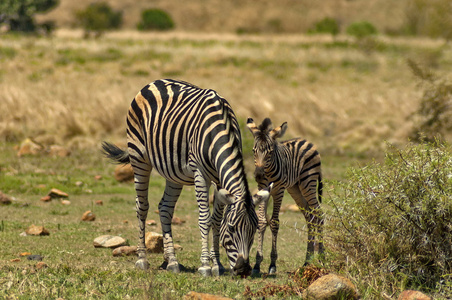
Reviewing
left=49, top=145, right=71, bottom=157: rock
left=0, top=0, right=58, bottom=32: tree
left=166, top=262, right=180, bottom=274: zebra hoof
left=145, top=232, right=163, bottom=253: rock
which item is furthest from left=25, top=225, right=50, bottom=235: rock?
left=0, top=0, right=58, bottom=32: tree

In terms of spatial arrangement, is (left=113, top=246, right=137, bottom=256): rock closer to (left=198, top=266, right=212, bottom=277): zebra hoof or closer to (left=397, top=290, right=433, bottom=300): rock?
(left=198, top=266, right=212, bottom=277): zebra hoof

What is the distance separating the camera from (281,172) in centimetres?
833

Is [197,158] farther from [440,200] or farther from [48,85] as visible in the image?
[48,85]

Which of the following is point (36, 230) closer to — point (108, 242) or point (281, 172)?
point (108, 242)

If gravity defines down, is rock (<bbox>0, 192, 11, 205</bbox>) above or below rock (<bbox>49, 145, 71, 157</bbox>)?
below

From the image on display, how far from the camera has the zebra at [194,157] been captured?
21.7ft

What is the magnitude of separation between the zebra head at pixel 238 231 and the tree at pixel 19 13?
38.8m

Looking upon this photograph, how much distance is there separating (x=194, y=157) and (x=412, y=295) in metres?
2.99

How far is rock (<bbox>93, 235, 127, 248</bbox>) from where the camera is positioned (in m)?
8.94

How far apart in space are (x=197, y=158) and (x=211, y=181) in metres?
0.45

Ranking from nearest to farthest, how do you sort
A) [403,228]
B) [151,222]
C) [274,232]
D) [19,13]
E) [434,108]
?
1. [403,228]
2. [274,232]
3. [151,222]
4. [434,108]
5. [19,13]

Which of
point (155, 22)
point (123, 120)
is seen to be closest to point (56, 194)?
point (123, 120)

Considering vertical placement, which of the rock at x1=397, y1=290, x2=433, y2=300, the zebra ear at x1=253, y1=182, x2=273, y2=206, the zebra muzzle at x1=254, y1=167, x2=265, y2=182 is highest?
the zebra muzzle at x1=254, y1=167, x2=265, y2=182

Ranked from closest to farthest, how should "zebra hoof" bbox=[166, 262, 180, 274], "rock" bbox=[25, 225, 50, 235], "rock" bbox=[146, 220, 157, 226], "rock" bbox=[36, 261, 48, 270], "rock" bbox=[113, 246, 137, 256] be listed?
"rock" bbox=[36, 261, 48, 270] < "zebra hoof" bbox=[166, 262, 180, 274] < "rock" bbox=[113, 246, 137, 256] < "rock" bbox=[25, 225, 50, 235] < "rock" bbox=[146, 220, 157, 226]
